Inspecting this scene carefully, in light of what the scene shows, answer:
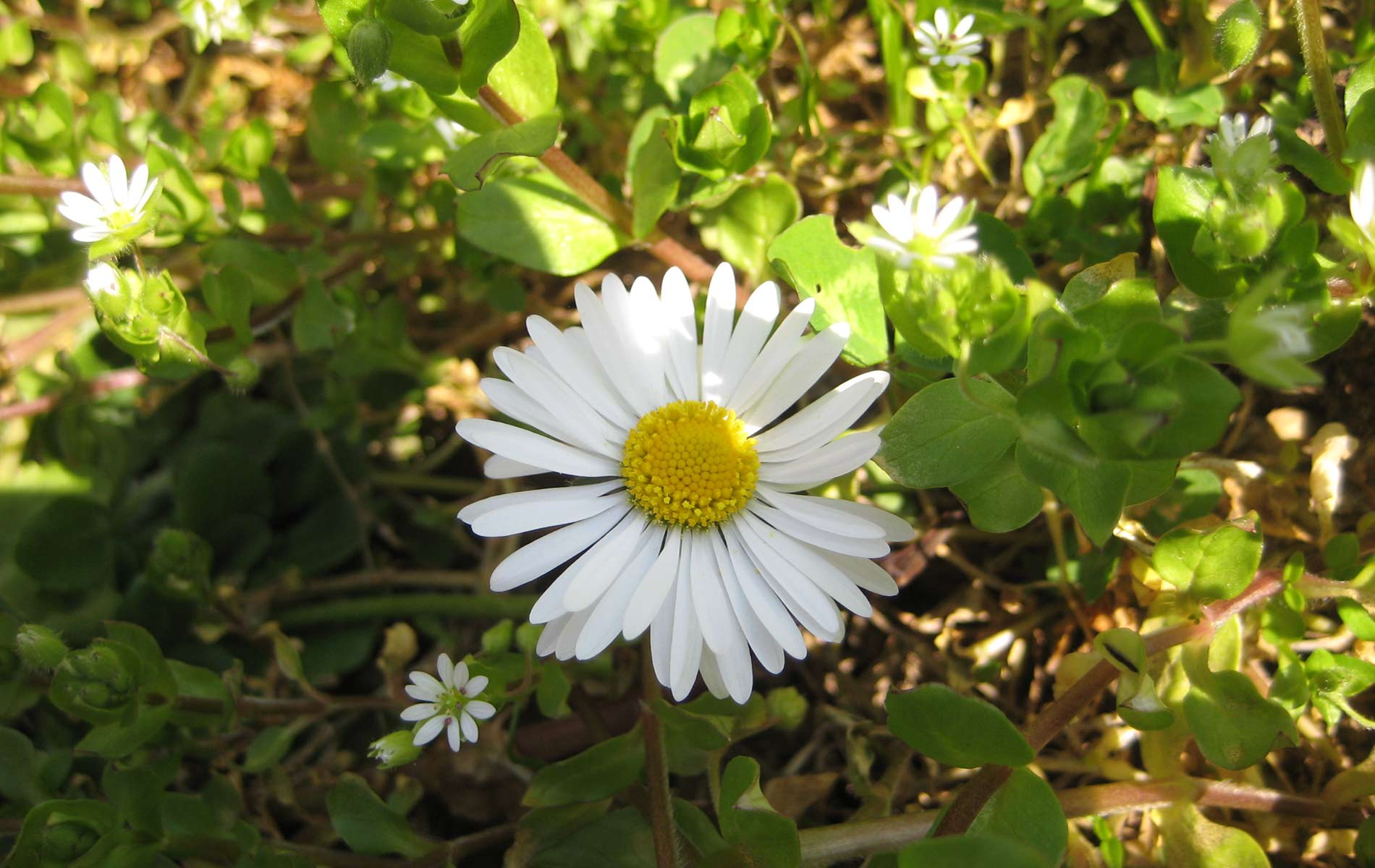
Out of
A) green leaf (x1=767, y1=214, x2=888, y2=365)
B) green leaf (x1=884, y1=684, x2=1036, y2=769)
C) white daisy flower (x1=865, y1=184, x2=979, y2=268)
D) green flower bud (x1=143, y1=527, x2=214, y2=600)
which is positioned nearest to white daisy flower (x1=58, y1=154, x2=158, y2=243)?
green flower bud (x1=143, y1=527, x2=214, y2=600)

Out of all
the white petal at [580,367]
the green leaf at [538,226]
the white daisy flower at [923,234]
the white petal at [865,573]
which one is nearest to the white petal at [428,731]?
the white petal at [580,367]

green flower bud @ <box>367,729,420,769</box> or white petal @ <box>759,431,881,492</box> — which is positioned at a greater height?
white petal @ <box>759,431,881,492</box>

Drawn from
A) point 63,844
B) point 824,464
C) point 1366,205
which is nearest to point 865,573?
point 824,464

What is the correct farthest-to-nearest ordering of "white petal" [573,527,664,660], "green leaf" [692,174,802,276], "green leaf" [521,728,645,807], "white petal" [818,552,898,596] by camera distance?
"green leaf" [692,174,802,276] → "green leaf" [521,728,645,807] → "white petal" [818,552,898,596] → "white petal" [573,527,664,660]

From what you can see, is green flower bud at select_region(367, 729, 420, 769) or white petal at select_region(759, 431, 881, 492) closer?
white petal at select_region(759, 431, 881, 492)

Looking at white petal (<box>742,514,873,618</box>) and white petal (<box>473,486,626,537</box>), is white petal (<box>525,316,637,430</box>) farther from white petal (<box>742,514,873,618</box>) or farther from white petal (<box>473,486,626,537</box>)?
white petal (<box>742,514,873,618</box>)

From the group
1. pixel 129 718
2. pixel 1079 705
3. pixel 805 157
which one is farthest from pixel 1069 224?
pixel 129 718

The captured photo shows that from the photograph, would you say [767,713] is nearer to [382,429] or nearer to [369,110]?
[382,429]
